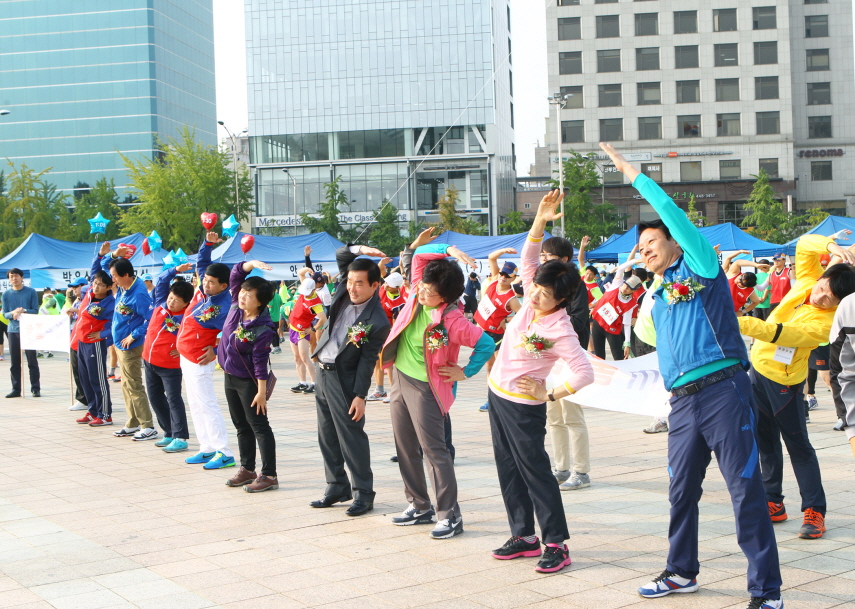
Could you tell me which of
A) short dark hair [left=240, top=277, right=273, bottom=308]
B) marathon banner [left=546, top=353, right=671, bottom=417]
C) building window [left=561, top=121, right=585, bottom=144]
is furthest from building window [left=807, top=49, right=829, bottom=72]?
short dark hair [left=240, top=277, right=273, bottom=308]

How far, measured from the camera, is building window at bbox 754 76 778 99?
2440 inches

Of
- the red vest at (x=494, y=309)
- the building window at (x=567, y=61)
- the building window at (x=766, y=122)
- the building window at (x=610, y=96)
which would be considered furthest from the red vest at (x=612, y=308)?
the building window at (x=766, y=122)

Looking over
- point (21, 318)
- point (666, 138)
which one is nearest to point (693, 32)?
point (666, 138)

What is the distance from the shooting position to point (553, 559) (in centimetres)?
477

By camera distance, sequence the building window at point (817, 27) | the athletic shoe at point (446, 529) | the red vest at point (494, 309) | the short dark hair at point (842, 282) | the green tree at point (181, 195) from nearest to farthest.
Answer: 1. the short dark hair at point (842, 282)
2. the athletic shoe at point (446, 529)
3. the red vest at point (494, 309)
4. the green tree at point (181, 195)
5. the building window at point (817, 27)

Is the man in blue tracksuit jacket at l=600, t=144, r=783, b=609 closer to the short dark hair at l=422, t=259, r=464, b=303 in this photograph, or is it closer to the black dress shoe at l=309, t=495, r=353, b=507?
the short dark hair at l=422, t=259, r=464, b=303

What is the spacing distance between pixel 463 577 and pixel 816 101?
229ft

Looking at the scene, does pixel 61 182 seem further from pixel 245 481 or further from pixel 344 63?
pixel 245 481

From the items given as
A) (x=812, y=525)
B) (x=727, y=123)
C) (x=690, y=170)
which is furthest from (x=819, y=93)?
(x=812, y=525)

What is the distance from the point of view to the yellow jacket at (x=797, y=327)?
4.76 metres

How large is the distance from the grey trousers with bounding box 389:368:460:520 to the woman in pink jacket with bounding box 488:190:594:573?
647mm

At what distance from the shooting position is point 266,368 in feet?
23.0

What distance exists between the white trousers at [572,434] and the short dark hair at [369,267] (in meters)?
1.83

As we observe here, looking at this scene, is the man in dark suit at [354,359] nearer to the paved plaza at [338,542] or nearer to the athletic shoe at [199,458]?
the paved plaza at [338,542]
